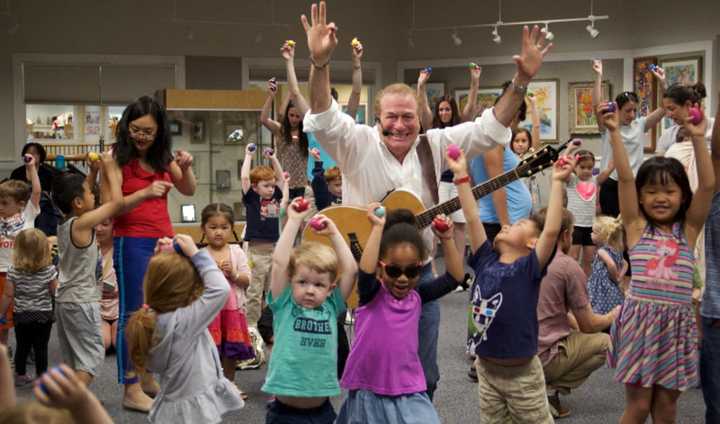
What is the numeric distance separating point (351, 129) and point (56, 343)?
12.4 feet

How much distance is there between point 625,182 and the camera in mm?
3352

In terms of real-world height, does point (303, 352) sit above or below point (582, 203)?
below

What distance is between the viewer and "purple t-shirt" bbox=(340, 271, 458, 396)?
2.99 meters

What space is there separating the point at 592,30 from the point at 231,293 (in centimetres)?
696

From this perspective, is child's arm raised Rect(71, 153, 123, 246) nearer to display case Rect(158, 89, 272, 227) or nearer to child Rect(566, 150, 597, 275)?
child Rect(566, 150, 597, 275)

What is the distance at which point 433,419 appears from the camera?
9.73 feet

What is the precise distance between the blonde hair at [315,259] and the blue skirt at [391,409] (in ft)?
1.40

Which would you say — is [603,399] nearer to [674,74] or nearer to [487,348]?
[487,348]

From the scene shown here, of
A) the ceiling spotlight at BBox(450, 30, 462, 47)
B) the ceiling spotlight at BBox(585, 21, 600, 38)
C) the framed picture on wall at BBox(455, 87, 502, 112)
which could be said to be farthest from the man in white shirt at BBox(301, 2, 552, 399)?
the framed picture on wall at BBox(455, 87, 502, 112)

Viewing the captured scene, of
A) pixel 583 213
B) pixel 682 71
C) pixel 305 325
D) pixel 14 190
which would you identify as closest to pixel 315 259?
pixel 305 325

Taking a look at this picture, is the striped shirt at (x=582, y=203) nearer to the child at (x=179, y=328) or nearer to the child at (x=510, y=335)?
the child at (x=510, y=335)

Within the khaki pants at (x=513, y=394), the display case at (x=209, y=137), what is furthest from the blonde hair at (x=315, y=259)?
the display case at (x=209, y=137)

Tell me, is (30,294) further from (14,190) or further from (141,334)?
(141,334)

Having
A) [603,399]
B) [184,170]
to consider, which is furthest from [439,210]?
[603,399]
